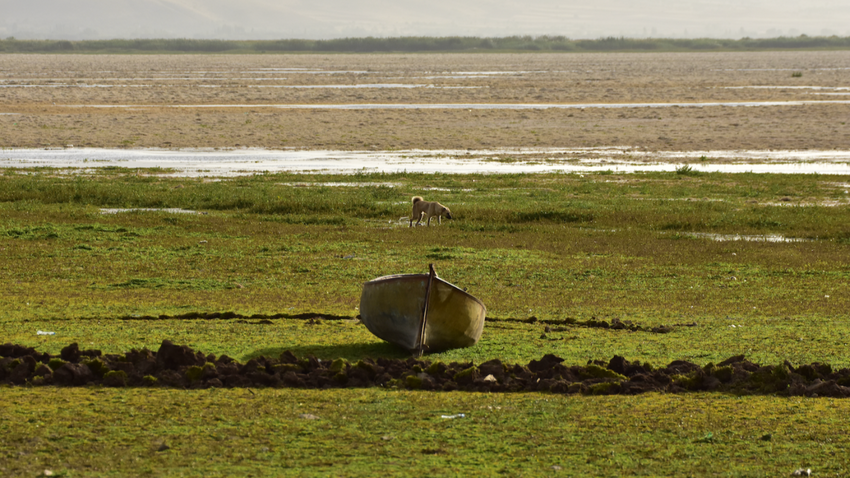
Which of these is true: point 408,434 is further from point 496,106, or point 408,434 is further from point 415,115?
point 496,106

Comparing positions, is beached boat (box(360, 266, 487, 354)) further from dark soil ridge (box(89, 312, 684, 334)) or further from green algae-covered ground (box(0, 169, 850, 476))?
dark soil ridge (box(89, 312, 684, 334))

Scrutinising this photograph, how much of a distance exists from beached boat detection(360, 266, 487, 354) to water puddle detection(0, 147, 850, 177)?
65.9 feet

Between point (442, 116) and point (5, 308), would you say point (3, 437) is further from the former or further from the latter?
point (442, 116)

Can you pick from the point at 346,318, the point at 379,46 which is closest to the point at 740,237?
the point at 346,318

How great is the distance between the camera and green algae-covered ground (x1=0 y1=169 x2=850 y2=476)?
6926mm

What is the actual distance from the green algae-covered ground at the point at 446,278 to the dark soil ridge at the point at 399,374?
261mm

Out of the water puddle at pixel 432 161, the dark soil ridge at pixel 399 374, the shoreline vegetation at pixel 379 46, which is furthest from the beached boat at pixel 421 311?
the shoreline vegetation at pixel 379 46

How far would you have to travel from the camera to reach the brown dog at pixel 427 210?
779 inches

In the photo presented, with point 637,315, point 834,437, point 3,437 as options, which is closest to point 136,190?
point 637,315

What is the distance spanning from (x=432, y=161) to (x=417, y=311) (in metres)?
24.0

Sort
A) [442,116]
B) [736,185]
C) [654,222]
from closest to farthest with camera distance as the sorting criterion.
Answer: [654,222]
[736,185]
[442,116]

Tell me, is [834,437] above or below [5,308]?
above

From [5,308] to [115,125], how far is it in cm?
3371

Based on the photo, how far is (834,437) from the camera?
7305 millimetres
